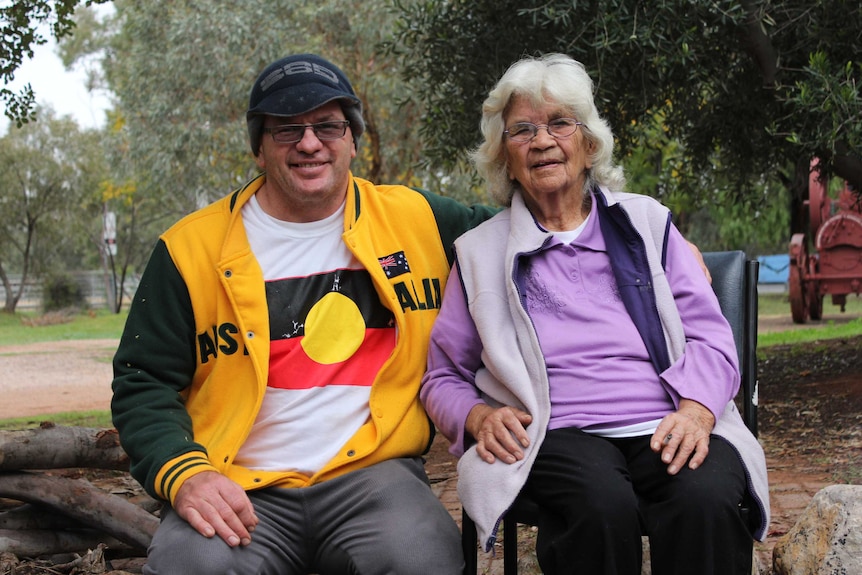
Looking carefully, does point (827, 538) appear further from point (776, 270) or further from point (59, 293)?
point (59, 293)

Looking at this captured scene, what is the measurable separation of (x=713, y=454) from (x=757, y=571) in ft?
2.98

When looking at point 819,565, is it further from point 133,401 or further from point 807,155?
point 807,155

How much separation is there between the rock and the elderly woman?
1.94ft

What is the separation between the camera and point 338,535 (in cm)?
267

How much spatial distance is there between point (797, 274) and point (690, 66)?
8668 millimetres

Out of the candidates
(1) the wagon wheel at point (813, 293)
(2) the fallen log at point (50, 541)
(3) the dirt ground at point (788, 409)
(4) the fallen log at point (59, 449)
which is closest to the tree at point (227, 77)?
(3) the dirt ground at point (788, 409)

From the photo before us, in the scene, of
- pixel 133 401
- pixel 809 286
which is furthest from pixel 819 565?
pixel 809 286

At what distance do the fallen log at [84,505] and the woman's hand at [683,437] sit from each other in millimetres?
2142

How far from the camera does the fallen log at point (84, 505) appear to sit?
150 inches

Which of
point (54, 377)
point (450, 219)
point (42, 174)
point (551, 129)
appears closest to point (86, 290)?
point (42, 174)

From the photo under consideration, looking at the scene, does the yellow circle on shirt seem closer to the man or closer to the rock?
the man

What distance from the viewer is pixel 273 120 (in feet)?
9.51

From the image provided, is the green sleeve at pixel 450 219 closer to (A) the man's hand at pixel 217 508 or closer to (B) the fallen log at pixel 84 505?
(A) the man's hand at pixel 217 508

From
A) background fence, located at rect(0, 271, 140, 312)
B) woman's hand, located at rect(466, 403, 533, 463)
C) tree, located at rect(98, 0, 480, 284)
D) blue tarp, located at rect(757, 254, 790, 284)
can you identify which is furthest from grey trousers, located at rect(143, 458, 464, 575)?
background fence, located at rect(0, 271, 140, 312)
